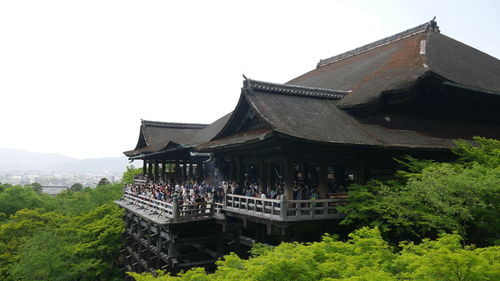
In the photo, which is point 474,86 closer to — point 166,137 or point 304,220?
point 304,220

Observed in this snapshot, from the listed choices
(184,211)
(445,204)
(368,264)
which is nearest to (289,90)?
(184,211)

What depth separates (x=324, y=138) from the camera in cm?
1477

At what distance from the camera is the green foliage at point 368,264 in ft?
→ 22.1

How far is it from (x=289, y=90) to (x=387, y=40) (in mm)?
15627

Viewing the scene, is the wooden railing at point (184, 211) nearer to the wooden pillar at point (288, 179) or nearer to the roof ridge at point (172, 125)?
the wooden pillar at point (288, 179)

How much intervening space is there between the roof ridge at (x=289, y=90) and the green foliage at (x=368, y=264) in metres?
9.56

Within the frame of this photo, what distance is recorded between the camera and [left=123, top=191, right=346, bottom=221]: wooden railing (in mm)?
13984

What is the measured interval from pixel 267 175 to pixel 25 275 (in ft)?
57.3

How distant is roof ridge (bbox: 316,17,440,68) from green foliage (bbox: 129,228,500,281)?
21852 millimetres

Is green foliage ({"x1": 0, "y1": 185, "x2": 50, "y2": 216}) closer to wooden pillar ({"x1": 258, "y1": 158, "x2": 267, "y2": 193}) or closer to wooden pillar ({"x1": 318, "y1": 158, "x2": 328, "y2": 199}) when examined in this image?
wooden pillar ({"x1": 258, "y1": 158, "x2": 267, "y2": 193})

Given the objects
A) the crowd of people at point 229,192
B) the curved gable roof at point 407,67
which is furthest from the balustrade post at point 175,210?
the curved gable roof at point 407,67

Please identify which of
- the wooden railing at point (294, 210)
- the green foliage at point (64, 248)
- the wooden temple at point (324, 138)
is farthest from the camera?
the green foliage at point (64, 248)

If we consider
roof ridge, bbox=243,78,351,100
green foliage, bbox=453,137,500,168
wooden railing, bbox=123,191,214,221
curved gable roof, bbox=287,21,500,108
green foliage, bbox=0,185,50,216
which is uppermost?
curved gable roof, bbox=287,21,500,108

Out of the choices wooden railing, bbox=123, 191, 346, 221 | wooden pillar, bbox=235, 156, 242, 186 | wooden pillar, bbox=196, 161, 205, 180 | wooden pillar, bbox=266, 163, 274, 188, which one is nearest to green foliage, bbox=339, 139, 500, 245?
wooden railing, bbox=123, 191, 346, 221
